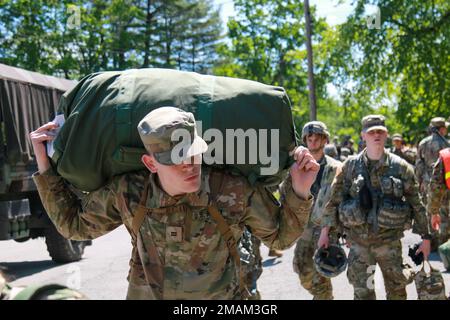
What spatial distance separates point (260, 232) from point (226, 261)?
0.80 ft

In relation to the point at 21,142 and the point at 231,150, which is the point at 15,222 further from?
the point at 231,150

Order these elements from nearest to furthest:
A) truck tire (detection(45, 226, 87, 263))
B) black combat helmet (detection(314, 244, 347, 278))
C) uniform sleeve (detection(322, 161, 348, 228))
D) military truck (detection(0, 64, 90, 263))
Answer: black combat helmet (detection(314, 244, 347, 278)) < uniform sleeve (detection(322, 161, 348, 228)) < military truck (detection(0, 64, 90, 263)) < truck tire (detection(45, 226, 87, 263))

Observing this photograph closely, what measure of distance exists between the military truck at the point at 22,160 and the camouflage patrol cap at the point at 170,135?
19.3ft

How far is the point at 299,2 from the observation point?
41.4 metres

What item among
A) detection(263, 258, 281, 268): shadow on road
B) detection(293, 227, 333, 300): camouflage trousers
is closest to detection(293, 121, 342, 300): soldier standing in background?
detection(293, 227, 333, 300): camouflage trousers

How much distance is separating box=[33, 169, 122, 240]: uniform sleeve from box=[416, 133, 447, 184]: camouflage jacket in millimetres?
7752

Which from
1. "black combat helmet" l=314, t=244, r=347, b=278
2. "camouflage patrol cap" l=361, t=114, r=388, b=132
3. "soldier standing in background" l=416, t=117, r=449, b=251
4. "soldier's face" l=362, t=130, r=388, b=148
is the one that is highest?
"camouflage patrol cap" l=361, t=114, r=388, b=132

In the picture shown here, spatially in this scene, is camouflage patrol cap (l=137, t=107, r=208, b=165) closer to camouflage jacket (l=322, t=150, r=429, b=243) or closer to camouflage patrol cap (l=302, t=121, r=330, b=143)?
camouflage jacket (l=322, t=150, r=429, b=243)

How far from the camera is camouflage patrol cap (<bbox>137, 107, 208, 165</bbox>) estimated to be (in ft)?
9.00

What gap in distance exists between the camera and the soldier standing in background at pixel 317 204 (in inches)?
242

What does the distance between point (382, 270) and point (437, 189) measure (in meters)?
1.00

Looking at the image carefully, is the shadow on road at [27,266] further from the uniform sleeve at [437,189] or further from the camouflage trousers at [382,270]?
the uniform sleeve at [437,189]
